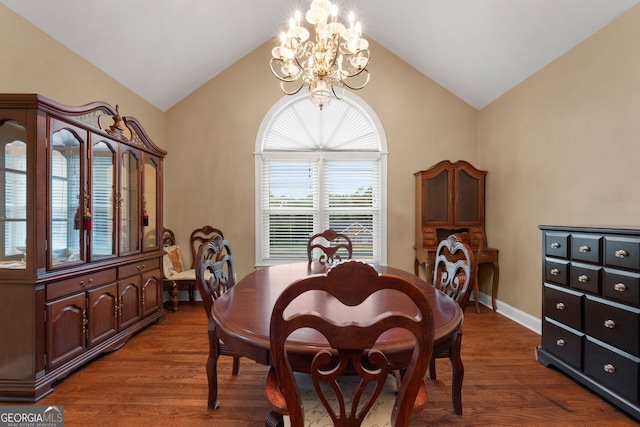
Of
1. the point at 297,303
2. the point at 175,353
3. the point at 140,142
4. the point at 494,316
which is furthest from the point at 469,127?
the point at 175,353

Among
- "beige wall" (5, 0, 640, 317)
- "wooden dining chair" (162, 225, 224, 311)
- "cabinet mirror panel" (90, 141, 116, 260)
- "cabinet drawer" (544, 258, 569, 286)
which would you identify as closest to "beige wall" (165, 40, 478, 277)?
"beige wall" (5, 0, 640, 317)

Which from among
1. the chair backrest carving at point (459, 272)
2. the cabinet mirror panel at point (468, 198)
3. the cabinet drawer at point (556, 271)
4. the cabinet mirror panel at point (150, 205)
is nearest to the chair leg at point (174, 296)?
the cabinet mirror panel at point (150, 205)

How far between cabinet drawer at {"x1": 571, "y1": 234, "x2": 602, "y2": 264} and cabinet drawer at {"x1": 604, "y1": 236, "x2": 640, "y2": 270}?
0.05 m

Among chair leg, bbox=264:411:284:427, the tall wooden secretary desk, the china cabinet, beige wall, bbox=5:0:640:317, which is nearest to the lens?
chair leg, bbox=264:411:284:427

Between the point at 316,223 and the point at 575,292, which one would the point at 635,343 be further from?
the point at 316,223

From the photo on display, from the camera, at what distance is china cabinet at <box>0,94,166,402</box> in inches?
72.7

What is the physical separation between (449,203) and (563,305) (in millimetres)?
1799

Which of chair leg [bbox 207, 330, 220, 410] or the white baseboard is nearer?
chair leg [bbox 207, 330, 220, 410]

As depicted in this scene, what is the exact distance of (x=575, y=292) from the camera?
2.04 metres

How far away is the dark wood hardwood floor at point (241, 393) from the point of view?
1.72 m

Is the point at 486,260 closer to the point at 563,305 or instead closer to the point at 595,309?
the point at 563,305

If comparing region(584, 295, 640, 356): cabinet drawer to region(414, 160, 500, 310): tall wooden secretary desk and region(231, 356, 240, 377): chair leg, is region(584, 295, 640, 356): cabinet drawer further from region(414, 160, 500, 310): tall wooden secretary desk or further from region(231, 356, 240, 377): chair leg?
region(231, 356, 240, 377): chair leg

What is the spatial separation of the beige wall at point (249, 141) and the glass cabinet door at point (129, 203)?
1.07m

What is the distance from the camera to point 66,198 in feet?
7.02
